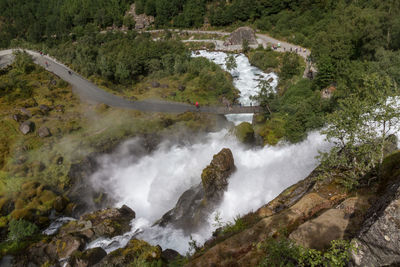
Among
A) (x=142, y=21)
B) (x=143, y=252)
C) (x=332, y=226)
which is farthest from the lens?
(x=142, y=21)

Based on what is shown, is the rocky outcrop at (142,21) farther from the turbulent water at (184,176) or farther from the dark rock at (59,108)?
the turbulent water at (184,176)

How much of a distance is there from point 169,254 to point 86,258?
9444 mm

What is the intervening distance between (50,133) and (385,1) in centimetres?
8885

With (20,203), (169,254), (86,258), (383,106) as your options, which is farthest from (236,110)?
(20,203)

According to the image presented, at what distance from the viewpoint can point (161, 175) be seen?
4447 centimetres

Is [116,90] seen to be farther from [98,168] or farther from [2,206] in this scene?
[2,206]

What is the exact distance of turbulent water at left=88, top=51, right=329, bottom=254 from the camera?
32.5 metres

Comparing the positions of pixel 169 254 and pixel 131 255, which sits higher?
pixel 131 255

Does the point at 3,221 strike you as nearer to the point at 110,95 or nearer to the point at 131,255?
the point at 131,255

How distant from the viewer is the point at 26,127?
53031mm

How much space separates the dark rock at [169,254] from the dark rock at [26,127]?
136ft

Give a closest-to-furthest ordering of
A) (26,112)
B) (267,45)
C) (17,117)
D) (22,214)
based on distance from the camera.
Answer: (22,214) < (17,117) < (26,112) < (267,45)

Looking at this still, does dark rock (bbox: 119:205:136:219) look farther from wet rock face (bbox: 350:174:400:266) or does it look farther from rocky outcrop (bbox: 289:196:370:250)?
wet rock face (bbox: 350:174:400:266)

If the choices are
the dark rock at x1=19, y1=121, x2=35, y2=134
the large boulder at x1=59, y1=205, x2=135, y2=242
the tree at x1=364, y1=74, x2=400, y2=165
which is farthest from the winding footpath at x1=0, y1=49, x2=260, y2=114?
the tree at x1=364, y1=74, x2=400, y2=165
